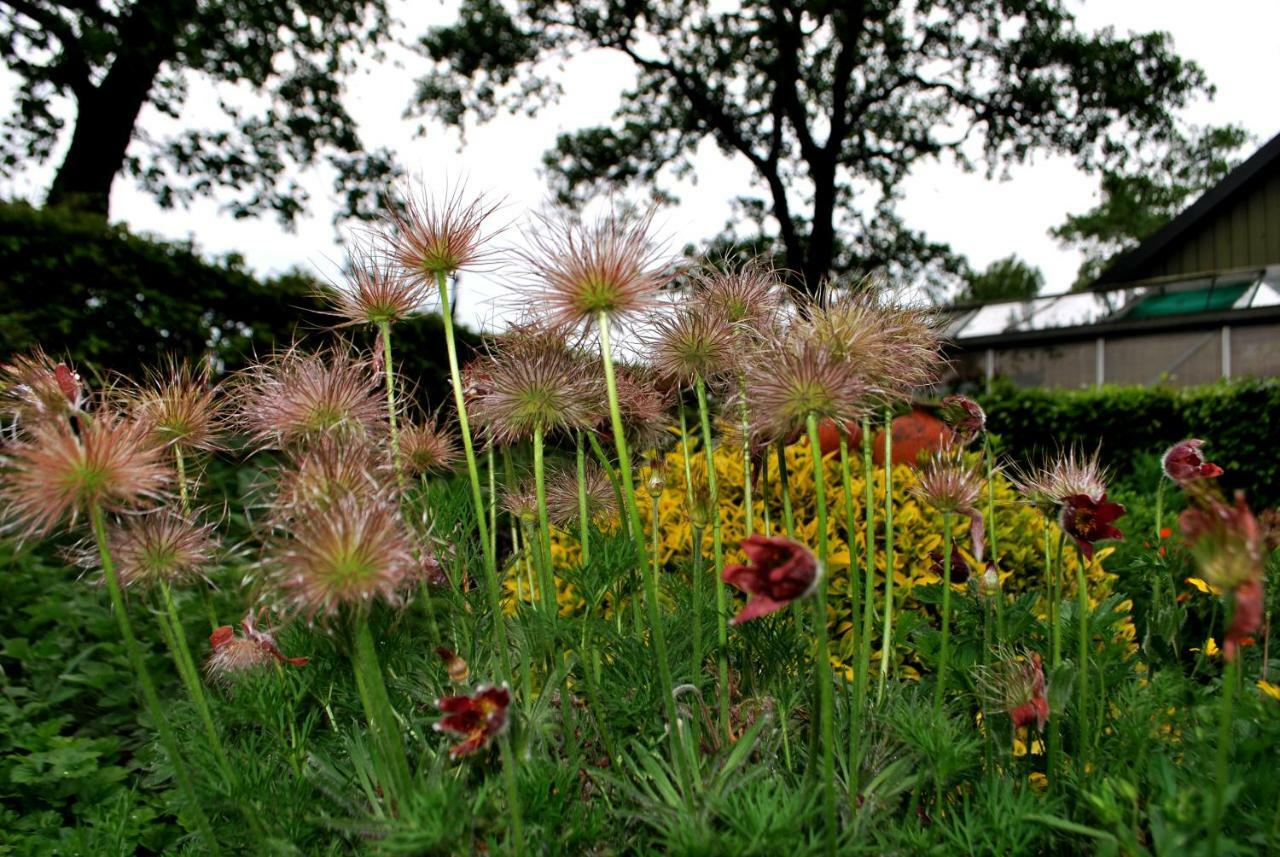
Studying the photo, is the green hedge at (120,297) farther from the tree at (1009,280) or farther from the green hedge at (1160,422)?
the tree at (1009,280)

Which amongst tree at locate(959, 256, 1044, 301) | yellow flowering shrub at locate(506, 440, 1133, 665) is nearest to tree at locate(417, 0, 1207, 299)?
yellow flowering shrub at locate(506, 440, 1133, 665)

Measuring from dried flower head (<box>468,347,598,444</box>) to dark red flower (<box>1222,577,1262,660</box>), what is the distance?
0.99 m

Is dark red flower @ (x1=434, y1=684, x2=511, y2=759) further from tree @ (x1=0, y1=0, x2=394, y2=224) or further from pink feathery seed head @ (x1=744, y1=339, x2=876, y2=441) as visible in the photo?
tree @ (x1=0, y1=0, x2=394, y2=224)

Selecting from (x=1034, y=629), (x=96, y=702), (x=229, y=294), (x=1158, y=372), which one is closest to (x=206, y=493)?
(x=96, y=702)

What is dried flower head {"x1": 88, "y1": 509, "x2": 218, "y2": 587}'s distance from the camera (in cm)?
130

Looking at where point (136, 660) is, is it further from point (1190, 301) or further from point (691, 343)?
point (1190, 301)

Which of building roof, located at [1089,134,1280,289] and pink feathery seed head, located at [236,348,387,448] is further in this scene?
building roof, located at [1089,134,1280,289]

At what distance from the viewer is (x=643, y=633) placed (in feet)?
5.47

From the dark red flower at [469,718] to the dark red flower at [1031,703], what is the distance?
2.84 feet

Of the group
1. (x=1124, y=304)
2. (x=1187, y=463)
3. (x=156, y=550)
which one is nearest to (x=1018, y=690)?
(x=1187, y=463)

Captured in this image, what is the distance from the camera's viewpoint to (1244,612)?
858mm

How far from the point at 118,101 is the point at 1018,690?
13.8m

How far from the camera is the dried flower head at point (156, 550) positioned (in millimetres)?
1300

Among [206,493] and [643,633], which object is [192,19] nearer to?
[206,493]
